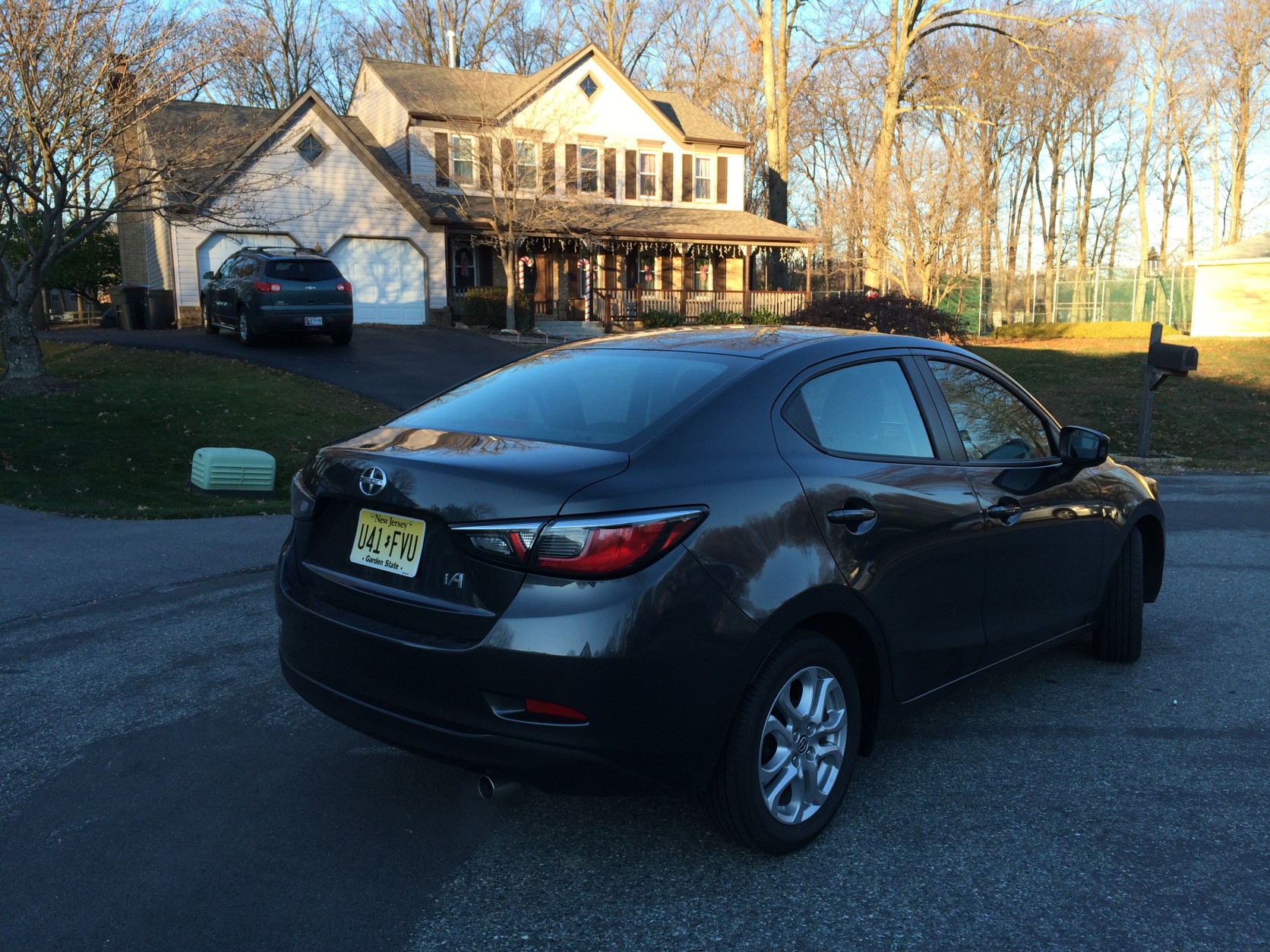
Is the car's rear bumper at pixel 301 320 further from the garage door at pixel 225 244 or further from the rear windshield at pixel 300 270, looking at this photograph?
the garage door at pixel 225 244

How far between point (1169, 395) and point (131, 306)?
80.0 ft

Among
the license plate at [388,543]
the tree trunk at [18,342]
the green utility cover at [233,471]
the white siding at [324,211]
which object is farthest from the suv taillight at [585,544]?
the white siding at [324,211]

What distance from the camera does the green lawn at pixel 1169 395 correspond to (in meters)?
16.6

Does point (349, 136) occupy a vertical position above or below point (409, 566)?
above

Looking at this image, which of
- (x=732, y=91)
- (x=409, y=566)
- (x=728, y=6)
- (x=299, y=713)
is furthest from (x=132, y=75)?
(x=732, y=91)

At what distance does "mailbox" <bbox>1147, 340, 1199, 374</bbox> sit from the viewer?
38.8ft

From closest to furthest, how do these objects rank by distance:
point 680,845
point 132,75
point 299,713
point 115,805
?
point 680,845, point 115,805, point 299,713, point 132,75

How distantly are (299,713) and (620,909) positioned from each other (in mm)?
2071

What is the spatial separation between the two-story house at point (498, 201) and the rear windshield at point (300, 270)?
382cm

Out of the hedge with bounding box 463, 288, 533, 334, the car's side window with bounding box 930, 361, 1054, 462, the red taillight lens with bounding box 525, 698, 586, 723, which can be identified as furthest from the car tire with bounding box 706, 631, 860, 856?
the hedge with bounding box 463, 288, 533, 334

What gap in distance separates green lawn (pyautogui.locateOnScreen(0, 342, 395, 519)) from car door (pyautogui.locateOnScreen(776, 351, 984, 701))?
7.14 meters

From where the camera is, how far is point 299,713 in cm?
457

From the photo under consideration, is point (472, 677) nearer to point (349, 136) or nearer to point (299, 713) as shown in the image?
point (299, 713)

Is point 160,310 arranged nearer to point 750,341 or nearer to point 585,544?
point 750,341
